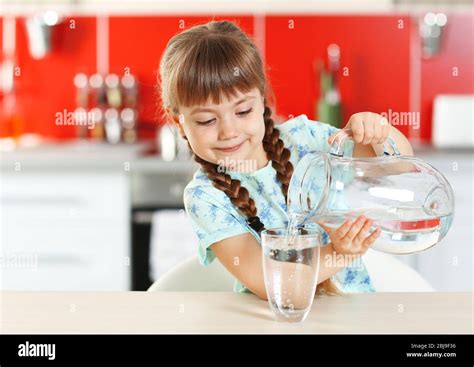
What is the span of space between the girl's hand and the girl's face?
27 centimetres

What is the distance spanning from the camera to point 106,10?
130 inches

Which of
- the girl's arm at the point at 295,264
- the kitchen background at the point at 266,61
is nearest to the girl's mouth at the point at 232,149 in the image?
the girl's arm at the point at 295,264

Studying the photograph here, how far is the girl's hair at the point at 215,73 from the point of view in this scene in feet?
3.58

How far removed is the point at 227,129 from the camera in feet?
3.63

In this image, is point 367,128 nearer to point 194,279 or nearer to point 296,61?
point 194,279

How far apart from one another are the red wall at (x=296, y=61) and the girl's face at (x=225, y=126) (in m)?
2.23

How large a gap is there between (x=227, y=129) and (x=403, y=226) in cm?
29

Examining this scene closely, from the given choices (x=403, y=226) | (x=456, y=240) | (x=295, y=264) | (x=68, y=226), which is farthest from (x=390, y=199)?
(x=68, y=226)

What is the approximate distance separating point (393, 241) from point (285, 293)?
0.48 ft

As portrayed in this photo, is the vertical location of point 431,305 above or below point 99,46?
below

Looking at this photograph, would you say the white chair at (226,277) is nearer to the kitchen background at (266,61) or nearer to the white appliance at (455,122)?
the kitchen background at (266,61)

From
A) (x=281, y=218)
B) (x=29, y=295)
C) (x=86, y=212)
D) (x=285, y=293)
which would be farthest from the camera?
(x=86, y=212)

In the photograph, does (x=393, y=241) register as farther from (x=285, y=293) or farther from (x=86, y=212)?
(x=86, y=212)

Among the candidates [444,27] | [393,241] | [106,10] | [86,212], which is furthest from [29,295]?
[444,27]
